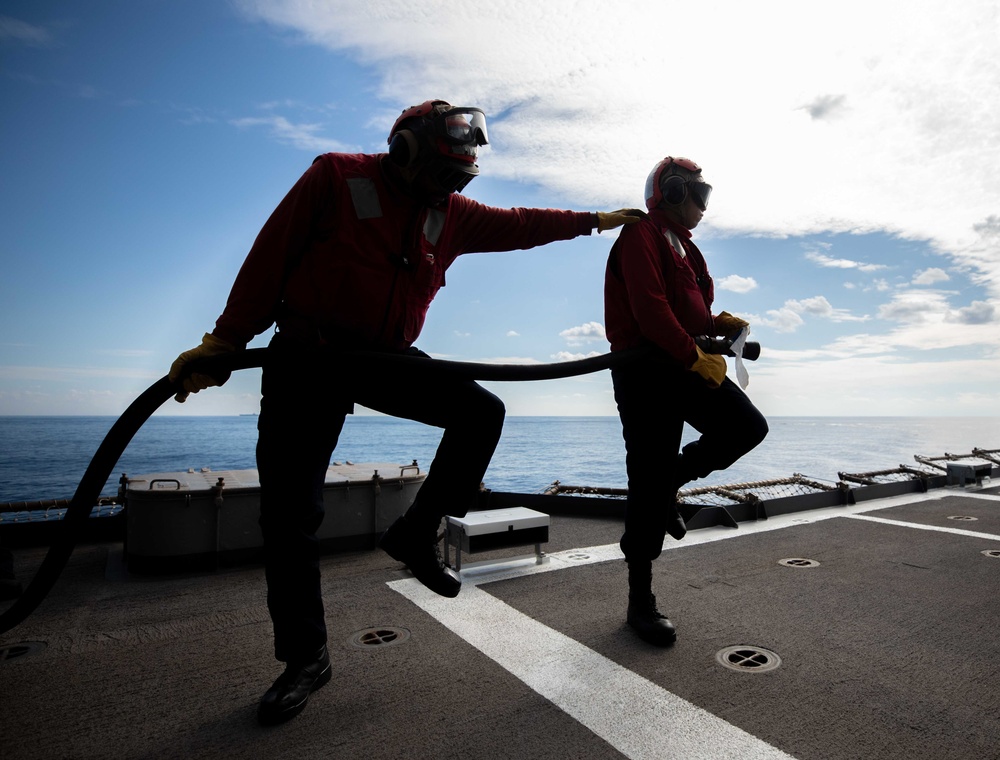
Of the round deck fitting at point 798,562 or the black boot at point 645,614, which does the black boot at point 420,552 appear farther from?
the round deck fitting at point 798,562

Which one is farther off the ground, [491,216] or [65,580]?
[491,216]

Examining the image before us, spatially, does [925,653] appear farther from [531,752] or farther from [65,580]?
[65,580]

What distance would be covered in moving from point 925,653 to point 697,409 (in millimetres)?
1371

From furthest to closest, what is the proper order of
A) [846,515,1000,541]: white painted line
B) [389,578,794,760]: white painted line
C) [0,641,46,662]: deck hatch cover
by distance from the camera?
[846,515,1000,541]: white painted line < [0,641,46,662]: deck hatch cover < [389,578,794,760]: white painted line

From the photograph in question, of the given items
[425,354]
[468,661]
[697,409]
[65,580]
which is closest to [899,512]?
[697,409]

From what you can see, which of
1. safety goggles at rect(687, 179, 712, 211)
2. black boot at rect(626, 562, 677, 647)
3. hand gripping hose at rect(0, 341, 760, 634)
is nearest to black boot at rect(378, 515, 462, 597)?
hand gripping hose at rect(0, 341, 760, 634)

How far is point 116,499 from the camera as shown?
14.5 ft

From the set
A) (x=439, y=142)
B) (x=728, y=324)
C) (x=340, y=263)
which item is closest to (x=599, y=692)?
(x=340, y=263)

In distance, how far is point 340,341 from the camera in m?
2.03

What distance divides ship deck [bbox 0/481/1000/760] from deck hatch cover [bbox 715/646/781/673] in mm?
13

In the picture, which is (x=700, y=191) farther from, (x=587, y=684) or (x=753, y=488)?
(x=753, y=488)

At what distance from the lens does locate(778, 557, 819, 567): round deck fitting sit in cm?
390

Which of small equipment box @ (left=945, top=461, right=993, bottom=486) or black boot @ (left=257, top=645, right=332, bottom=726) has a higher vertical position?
small equipment box @ (left=945, top=461, right=993, bottom=486)

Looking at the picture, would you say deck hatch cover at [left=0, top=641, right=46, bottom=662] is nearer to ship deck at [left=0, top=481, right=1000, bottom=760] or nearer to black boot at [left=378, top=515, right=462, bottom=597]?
ship deck at [left=0, top=481, right=1000, bottom=760]
